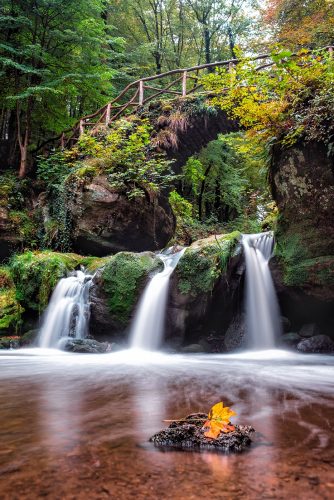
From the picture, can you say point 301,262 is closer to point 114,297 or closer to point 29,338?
point 114,297

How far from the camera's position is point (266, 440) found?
1929 millimetres

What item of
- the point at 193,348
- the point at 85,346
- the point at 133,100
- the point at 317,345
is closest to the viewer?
the point at 317,345

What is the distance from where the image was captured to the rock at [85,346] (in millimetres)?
7668

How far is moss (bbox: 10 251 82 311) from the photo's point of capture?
9.24 m

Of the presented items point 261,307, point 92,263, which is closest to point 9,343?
point 92,263

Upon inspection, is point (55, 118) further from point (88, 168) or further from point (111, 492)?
point (111, 492)

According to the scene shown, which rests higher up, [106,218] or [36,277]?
[106,218]

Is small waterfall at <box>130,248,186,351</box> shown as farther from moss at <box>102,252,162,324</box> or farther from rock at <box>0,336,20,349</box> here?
rock at <box>0,336,20,349</box>

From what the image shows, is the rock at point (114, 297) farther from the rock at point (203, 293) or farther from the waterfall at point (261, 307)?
the waterfall at point (261, 307)

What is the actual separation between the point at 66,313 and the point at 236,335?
3.97 meters

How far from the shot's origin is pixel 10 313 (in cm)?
949

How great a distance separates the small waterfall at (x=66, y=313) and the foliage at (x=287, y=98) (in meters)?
5.26

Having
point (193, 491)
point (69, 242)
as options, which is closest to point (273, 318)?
point (69, 242)

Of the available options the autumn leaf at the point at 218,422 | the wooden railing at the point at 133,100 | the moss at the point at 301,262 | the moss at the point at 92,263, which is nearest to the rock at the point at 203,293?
the moss at the point at 301,262
